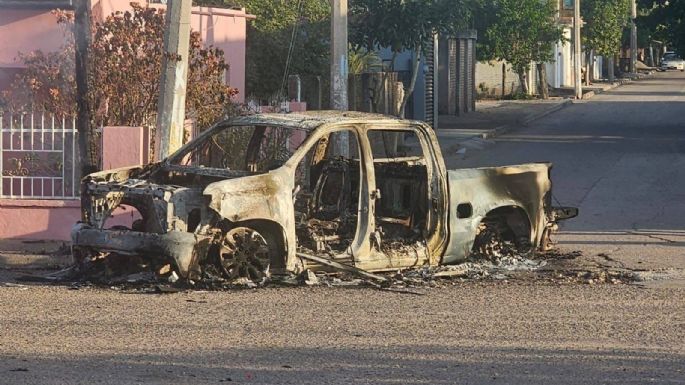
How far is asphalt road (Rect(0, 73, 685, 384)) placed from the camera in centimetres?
755

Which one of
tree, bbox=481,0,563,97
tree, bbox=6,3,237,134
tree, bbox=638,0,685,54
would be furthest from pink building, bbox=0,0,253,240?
tree, bbox=481,0,563,97

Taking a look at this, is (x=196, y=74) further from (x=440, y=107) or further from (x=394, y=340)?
(x=440, y=107)

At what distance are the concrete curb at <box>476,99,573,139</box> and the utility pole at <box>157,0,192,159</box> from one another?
20.2 m

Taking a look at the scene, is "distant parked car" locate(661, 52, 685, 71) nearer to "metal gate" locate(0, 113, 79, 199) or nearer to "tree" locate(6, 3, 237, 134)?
"tree" locate(6, 3, 237, 134)

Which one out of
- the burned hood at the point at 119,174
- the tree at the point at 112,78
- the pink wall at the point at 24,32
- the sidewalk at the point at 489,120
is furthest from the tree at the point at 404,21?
the burned hood at the point at 119,174

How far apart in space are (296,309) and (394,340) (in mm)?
1460

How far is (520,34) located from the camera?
169 ft

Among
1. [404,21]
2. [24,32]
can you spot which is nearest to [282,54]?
[404,21]

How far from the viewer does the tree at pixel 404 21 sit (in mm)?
28750

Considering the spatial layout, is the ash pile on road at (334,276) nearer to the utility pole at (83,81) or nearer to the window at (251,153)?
the window at (251,153)

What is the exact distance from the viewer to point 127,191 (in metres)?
11.0

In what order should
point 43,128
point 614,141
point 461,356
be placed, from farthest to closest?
point 614,141 → point 43,128 → point 461,356

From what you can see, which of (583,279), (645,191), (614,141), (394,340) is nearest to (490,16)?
(614,141)

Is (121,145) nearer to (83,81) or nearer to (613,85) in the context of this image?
(83,81)
